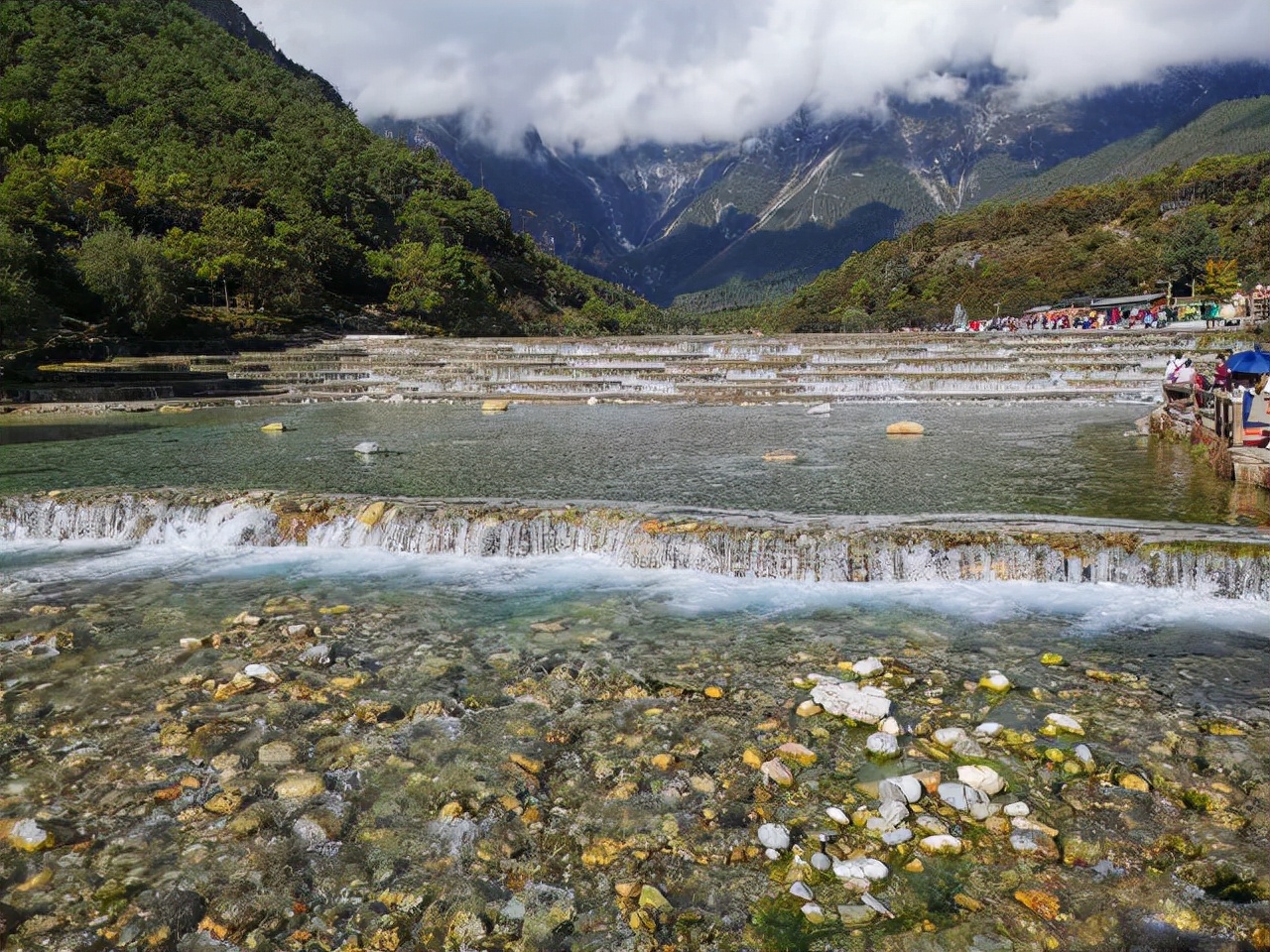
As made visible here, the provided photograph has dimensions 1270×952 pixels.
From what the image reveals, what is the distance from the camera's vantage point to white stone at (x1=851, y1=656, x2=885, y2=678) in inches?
253

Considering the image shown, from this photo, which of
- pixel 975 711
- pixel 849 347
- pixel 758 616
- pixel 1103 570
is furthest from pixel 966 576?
pixel 849 347

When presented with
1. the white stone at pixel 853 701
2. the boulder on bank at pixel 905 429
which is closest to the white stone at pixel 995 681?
the white stone at pixel 853 701

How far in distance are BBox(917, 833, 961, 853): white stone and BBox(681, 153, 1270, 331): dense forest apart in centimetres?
8930

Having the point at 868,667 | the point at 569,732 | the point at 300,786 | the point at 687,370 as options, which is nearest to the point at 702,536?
the point at 868,667

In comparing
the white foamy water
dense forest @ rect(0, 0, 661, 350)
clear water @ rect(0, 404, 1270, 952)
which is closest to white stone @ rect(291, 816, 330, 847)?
clear water @ rect(0, 404, 1270, 952)

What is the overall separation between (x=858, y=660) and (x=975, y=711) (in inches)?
47.2

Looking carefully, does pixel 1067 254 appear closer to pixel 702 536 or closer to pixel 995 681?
pixel 702 536

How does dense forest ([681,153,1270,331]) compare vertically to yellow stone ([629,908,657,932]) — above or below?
above

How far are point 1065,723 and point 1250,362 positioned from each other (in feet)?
44.0

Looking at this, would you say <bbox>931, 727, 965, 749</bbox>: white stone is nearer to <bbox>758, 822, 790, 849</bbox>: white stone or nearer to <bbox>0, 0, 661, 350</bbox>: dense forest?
<bbox>758, 822, 790, 849</bbox>: white stone

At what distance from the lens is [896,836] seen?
4.25 m

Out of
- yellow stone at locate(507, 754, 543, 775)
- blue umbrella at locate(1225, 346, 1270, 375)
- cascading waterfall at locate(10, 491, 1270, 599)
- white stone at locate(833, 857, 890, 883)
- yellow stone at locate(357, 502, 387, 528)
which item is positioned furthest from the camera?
blue umbrella at locate(1225, 346, 1270, 375)

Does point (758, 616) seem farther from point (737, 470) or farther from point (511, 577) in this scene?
point (737, 470)

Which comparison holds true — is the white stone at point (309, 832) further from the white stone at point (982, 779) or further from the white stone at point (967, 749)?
the white stone at point (967, 749)
